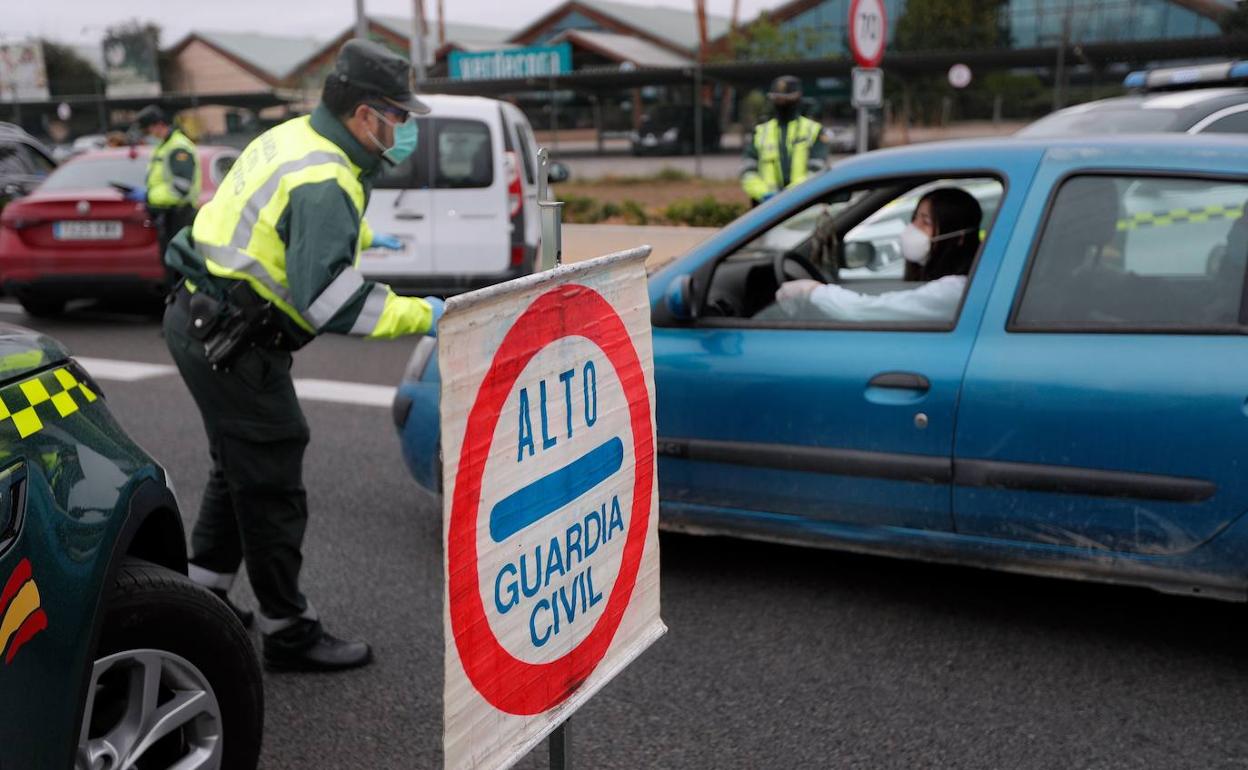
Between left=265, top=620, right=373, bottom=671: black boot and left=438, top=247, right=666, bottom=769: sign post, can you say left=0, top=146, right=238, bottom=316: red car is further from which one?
left=438, top=247, right=666, bottom=769: sign post

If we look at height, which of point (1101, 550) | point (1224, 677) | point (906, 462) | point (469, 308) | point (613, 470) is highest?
point (469, 308)

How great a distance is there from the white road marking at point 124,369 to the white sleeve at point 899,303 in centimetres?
514

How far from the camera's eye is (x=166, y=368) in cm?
784

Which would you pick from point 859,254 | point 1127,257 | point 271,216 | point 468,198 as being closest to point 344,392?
point 468,198

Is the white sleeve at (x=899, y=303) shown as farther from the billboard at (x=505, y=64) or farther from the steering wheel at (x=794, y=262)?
the billboard at (x=505, y=64)

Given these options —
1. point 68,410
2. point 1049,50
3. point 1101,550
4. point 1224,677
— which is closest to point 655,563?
point 68,410

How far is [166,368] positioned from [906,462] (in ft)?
19.1

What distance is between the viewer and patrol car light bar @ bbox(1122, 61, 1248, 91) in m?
7.87

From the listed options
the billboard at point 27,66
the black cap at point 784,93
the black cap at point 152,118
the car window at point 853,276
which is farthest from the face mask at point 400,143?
the billboard at point 27,66

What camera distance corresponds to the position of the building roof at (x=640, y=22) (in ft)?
182

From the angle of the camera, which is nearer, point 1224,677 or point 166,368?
point 1224,677

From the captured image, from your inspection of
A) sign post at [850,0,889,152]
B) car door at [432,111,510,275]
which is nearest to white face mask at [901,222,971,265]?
sign post at [850,0,889,152]

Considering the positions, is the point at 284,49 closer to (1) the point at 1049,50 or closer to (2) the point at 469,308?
(1) the point at 1049,50

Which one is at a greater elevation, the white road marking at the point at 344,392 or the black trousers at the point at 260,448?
the black trousers at the point at 260,448
